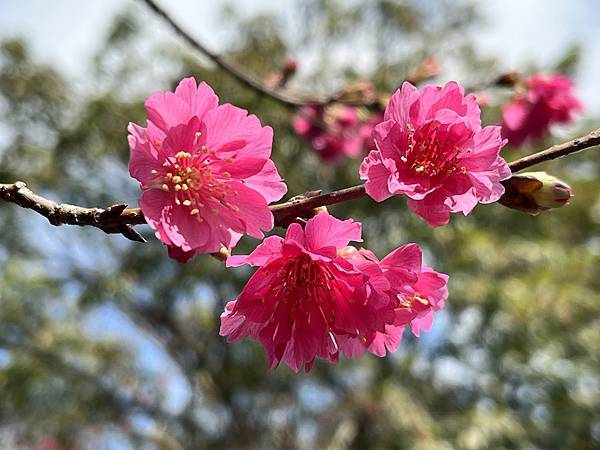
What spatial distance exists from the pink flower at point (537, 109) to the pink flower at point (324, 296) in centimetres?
119

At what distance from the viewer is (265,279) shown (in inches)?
28.0

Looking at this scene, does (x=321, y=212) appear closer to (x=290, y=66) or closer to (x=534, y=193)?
(x=534, y=193)

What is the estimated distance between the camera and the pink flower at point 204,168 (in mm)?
649

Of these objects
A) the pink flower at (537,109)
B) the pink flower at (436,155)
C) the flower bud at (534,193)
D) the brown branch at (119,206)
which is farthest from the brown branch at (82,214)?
the pink flower at (537,109)

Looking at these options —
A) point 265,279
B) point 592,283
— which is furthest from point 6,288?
point 265,279

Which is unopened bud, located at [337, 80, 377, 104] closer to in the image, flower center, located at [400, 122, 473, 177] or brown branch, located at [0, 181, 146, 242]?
flower center, located at [400, 122, 473, 177]

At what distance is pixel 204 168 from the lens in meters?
0.71

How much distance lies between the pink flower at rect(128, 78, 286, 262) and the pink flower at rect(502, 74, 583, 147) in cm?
126

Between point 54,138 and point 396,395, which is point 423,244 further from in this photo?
point 54,138

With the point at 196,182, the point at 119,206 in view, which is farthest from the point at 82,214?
the point at 196,182

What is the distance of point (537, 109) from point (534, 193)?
125 cm

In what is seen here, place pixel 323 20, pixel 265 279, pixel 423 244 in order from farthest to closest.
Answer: pixel 323 20 < pixel 423 244 < pixel 265 279

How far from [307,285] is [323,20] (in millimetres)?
6082

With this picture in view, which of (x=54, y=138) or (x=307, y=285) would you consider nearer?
(x=307, y=285)
